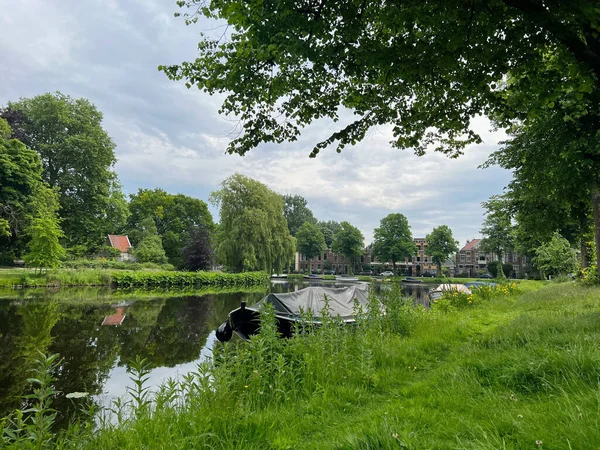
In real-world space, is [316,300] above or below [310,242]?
below

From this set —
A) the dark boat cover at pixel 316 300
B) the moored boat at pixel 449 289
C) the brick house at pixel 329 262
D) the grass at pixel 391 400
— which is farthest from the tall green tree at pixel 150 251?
the brick house at pixel 329 262

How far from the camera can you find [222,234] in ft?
112

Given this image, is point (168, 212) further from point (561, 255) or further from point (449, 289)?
point (561, 255)

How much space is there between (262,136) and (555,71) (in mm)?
4310

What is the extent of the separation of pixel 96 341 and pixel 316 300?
587cm

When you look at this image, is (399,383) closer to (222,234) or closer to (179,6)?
(179,6)

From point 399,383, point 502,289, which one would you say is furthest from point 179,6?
point 502,289

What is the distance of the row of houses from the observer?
65.4 metres

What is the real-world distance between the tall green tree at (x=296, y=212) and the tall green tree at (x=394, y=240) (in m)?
22.8

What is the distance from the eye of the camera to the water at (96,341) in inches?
231

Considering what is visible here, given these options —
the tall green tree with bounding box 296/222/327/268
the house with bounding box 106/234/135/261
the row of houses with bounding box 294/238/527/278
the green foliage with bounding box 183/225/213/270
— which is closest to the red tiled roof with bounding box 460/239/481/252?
the row of houses with bounding box 294/238/527/278

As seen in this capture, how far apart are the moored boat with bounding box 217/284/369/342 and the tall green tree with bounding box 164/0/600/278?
4.54 metres

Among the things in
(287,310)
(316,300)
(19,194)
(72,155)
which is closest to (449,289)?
(316,300)

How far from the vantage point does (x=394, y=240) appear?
58688 millimetres
